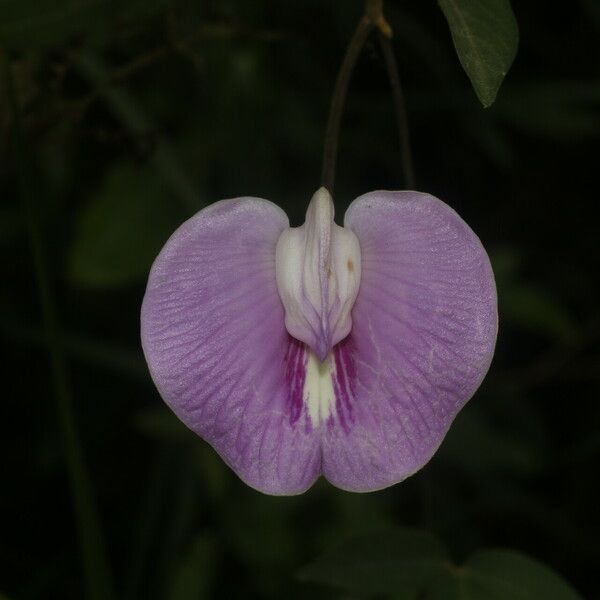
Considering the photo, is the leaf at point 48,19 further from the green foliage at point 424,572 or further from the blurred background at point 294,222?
the green foliage at point 424,572

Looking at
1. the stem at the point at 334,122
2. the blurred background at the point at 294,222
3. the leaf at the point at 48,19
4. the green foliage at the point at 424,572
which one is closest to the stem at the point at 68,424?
the leaf at the point at 48,19

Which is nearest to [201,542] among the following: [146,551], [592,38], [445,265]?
[146,551]

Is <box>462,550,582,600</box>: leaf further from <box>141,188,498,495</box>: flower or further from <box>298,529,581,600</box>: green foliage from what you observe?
<box>141,188,498,495</box>: flower

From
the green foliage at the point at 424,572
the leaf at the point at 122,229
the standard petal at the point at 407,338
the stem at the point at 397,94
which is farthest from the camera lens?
the leaf at the point at 122,229

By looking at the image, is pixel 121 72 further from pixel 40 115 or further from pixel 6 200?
pixel 6 200

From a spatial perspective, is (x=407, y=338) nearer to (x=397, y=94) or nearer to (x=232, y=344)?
(x=232, y=344)

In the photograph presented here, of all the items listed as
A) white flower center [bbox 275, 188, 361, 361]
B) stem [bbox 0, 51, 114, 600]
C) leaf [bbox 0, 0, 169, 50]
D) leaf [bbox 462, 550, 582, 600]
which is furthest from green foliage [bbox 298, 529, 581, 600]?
leaf [bbox 0, 0, 169, 50]

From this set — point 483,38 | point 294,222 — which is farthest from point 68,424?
point 294,222
